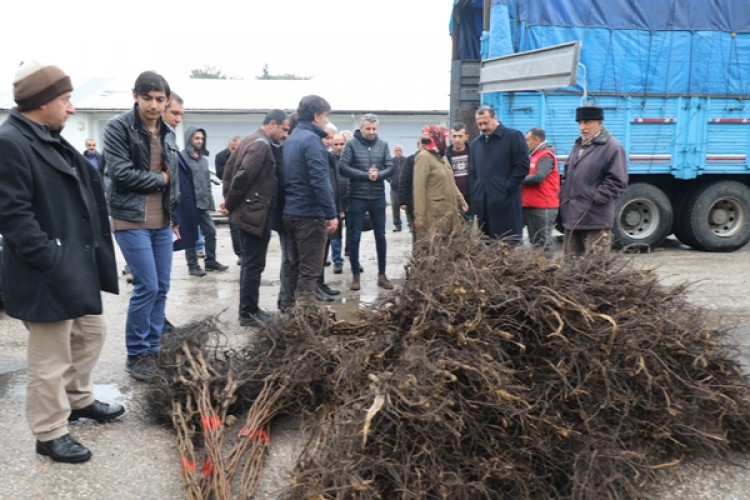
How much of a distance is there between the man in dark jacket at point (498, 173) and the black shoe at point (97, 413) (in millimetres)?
3934

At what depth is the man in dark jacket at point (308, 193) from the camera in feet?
18.9

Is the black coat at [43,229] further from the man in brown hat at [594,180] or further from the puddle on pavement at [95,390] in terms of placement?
the man in brown hat at [594,180]

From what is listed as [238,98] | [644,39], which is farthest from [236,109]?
[644,39]

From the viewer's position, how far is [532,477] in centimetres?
290

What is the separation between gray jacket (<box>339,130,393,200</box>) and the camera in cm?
733

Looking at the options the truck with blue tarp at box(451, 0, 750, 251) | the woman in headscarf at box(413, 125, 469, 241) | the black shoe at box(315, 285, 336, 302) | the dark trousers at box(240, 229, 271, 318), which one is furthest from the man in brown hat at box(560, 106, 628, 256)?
the truck with blue tarp at box(451, 0, 750, 251)

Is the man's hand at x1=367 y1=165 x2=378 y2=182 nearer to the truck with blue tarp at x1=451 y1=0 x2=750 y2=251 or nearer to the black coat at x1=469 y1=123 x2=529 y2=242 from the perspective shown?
the black coat at x1=469 y1=123 x2=529 y2=242

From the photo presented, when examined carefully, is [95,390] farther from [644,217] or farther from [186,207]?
[644,217]

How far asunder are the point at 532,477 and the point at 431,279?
1.07m

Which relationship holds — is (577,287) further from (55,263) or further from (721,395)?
(55,263)

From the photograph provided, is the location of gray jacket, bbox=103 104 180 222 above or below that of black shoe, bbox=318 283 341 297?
above

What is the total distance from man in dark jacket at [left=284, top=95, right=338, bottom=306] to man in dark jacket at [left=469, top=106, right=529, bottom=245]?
1.69 meters

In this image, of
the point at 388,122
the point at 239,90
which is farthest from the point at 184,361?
the point at 239,90

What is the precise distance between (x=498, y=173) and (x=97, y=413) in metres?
4.34
